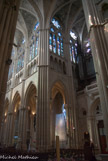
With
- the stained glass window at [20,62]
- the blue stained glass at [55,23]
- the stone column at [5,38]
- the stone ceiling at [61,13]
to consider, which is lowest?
the stone column at [5,38]

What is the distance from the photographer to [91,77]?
19922mm

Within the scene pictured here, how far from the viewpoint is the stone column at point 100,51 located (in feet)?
27.5

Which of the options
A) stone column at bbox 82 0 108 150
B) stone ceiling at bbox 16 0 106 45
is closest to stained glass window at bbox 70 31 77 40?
stone ceiling at bbox 16 0 106 45

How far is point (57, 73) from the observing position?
57.5 ft

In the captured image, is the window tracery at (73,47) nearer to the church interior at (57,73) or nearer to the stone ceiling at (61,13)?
the church interior at (57,73)

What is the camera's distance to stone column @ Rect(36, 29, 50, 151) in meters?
12.7

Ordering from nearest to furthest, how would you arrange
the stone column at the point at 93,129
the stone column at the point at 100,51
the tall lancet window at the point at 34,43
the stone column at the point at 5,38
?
the stone column at the point at 5,38
the stone column at the point at 100,51
the stone column at the point at 93,129
the tall lancet window at the point at 34,43

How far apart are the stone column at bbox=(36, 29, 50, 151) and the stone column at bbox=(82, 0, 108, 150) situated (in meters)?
6.68

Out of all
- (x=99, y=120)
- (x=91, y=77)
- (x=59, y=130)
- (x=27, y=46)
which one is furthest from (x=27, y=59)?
(x=99, y=120)

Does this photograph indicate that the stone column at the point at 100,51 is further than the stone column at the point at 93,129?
No

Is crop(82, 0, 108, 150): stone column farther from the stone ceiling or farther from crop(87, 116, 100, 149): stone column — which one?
the stone ceiling

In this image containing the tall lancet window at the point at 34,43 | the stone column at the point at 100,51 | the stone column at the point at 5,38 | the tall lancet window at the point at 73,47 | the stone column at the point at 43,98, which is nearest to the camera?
the stone column at the point at 5,38

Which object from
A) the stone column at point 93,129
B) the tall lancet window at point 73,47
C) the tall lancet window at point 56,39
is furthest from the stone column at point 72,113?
the tall lancet window at point 73,47

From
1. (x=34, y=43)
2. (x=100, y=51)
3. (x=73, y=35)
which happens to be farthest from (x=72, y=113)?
(x=73, y=35)
